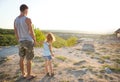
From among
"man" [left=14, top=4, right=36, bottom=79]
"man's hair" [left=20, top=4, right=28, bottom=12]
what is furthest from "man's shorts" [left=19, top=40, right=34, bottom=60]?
"man's hair" [left=20, top=4, right=28, bottom=12]

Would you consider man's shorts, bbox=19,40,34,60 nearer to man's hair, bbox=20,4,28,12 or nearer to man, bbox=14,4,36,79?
man, bbox=14,4,36,79

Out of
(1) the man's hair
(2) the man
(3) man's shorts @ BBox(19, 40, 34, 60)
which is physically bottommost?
(3) man's shorts @ BBox(19, 40, 34, 60)

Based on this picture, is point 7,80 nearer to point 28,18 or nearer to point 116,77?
point 28,18

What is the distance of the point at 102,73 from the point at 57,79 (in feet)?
7.53

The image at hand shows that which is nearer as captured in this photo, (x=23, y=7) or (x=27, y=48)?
(x=23, y=7)

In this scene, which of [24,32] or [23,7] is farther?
[24,32]

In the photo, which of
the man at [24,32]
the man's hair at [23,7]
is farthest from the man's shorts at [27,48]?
the man's hair at [23,7]

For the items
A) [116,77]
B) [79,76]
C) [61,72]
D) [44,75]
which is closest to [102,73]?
[116,77]

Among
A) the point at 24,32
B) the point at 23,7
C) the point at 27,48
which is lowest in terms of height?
the point at 27,48

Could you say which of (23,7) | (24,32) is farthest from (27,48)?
(23,7)

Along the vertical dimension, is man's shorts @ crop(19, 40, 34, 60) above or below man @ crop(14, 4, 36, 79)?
below

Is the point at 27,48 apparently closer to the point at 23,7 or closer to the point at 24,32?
the point at 24,32

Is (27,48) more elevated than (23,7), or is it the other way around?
(23,7)

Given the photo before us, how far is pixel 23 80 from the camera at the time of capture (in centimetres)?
732
